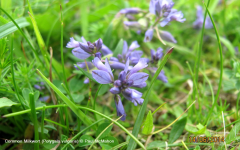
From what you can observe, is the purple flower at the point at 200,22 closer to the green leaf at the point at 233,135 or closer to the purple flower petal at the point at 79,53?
the green leaf at the point at 233,135

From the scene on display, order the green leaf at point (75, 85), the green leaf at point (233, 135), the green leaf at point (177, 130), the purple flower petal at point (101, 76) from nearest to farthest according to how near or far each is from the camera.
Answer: the purple flower petal at point (101, 76) < the green leaf at point (233, 135) < the green leaf at point (177, 130) < the green leaf at point (75, 85)

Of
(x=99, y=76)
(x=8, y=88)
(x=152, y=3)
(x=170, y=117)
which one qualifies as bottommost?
(x=170, y=117)

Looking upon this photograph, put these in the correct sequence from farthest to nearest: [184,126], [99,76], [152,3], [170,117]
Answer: [170,117] → [152,3] → [184,126] → [99,76]

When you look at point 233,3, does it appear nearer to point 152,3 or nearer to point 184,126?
point 152,3

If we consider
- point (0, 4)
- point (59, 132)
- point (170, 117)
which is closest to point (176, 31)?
point (170, 117)

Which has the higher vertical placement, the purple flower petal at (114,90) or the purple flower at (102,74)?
the purple flower at (102,74)

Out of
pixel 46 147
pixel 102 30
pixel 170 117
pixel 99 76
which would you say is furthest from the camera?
pixel 102 30
